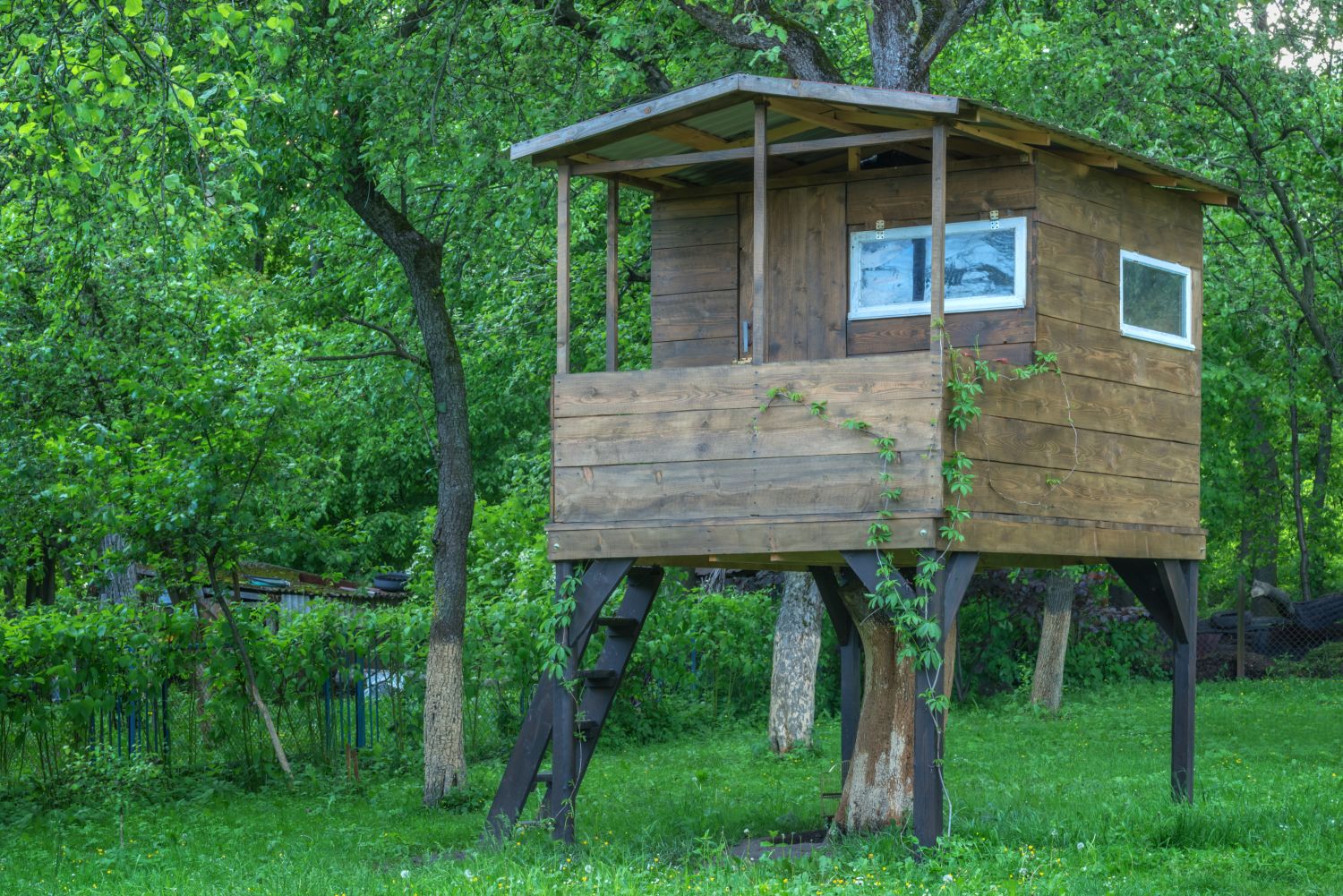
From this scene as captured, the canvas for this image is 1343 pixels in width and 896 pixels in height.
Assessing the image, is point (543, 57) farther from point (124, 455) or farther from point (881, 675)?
point (881, 675)

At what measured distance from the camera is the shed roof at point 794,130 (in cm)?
1020

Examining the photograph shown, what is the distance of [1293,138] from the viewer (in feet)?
58.0

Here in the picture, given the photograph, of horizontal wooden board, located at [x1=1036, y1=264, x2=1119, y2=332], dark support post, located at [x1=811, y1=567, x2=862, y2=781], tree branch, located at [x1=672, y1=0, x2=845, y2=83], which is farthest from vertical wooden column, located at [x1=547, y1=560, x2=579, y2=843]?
tree branch, located at [x1=672, y1=0, x2=845, y2=83]

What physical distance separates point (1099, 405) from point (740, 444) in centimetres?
266

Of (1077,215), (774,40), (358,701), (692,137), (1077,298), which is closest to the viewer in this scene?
(1077,298)

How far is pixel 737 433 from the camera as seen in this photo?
34.4 feet

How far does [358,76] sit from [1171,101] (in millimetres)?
8482

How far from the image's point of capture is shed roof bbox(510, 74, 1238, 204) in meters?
10.2

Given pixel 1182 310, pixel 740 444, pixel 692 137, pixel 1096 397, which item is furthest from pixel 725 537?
pixel 1182 310

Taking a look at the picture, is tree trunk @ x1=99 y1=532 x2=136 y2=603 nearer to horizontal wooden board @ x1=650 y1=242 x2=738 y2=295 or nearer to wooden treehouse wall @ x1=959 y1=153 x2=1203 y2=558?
horizontal wooden board @ x1=650 y1=242 x2=738 y2=295

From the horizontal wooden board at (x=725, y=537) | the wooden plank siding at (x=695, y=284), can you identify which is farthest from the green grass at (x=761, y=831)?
the wooden plank siding at (x=695, y=284)

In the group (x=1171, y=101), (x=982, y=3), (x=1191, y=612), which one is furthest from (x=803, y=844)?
(x=1171, y=101)

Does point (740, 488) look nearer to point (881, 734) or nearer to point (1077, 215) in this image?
point (881, 734)

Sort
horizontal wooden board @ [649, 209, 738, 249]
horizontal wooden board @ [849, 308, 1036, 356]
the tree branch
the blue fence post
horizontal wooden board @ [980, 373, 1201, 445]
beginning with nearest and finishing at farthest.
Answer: horizontal wooden board @ [980, 373, 1201, 445]
horizontal wooden board @ [849, 308, 1036, 356]
horizontal wooden board @ [649, 209, 738, 249]
the tree branch
the blue fence post
